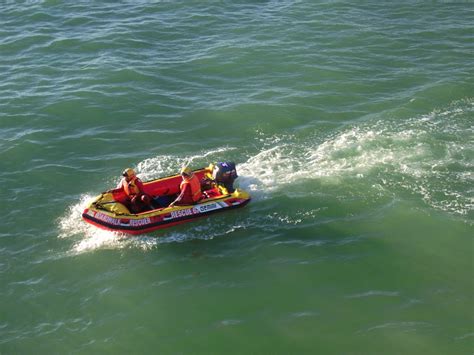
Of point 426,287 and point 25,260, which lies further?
point 25,260

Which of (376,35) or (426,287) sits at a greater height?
(376,35)

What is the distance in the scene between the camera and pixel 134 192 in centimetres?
1541

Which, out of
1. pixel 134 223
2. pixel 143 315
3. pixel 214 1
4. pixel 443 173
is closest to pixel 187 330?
pixel 143 315

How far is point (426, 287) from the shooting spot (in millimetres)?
12719

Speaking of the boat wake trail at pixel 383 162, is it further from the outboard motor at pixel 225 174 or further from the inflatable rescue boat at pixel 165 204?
the inflatable rescue boat at pixel 165 204

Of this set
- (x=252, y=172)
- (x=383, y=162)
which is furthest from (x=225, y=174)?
(x=383, y=162)

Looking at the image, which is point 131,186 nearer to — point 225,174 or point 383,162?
point 225,174

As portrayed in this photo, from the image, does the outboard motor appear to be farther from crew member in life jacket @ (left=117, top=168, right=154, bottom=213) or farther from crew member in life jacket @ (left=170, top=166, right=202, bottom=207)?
crew member in life jacket @ (left=117, top=168, right=154, bottom=213)

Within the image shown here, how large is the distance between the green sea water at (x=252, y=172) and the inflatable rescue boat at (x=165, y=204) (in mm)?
405

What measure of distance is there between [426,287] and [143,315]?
6.42 m

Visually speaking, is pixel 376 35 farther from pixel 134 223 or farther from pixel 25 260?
pixel 25 260

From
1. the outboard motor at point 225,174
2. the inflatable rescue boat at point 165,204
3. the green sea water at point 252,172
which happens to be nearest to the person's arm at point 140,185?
the inflatable rescue boat at point 165,204

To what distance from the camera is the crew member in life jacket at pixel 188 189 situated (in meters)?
15.0

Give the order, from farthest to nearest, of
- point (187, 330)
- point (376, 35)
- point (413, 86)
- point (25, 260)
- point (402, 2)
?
1. point (402, 2)
2. point (376, 35)
3. point (413, 86)
4. point (25, 260)
5. point (187, 330)
